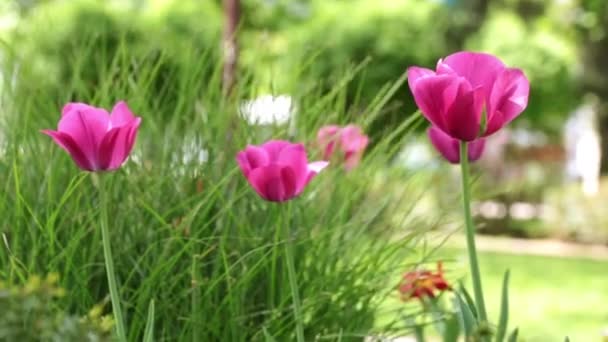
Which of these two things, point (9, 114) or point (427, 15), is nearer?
point (9, 114)

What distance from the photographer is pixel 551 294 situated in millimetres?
8531

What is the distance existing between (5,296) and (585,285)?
865cm

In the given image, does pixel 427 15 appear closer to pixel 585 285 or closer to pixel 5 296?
pixel 585 285

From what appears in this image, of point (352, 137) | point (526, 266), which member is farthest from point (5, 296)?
point (526, 266)

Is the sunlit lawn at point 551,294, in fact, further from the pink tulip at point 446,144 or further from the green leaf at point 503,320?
the green leaf at point 503,320

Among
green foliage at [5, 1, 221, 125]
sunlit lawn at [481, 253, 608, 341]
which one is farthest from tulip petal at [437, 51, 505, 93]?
sunlit lawn at [481, 253, 608, 341]

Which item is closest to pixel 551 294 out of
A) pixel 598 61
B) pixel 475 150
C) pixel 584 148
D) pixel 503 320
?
pixel 475 150

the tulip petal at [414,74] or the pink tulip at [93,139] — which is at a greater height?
the tulip petal at [414,74]

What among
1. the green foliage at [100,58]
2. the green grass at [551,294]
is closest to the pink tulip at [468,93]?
the green foliage at [100,58]

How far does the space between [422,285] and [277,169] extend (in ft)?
1.37

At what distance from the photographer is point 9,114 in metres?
2.08

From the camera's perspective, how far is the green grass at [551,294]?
672cm

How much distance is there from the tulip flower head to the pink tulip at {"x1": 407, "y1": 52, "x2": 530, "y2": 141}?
0.42m

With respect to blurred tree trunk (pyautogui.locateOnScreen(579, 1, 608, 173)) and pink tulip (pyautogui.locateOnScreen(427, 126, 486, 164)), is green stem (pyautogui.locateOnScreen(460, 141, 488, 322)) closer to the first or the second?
pink tulip (pyautogui.locateOnScreen(427, 126, 486, 164))
